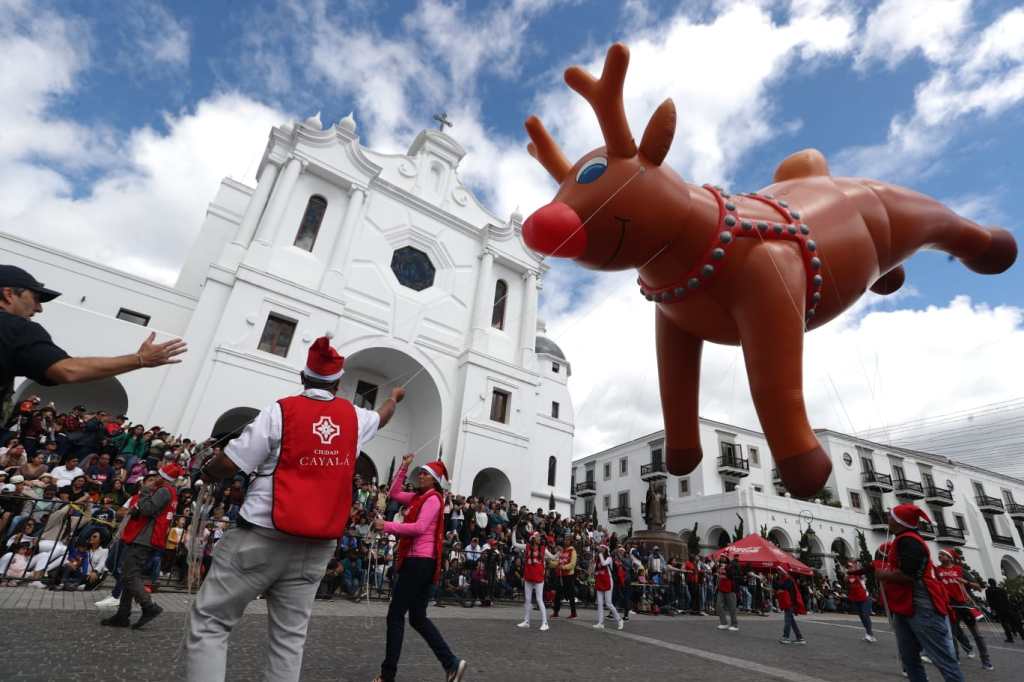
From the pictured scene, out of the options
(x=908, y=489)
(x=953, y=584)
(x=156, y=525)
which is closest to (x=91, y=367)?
(x=156, y=525)

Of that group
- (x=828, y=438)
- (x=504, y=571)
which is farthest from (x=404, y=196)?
(x=828, y=438)

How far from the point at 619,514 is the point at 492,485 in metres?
14.4

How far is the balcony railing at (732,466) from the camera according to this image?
2569 centimetres

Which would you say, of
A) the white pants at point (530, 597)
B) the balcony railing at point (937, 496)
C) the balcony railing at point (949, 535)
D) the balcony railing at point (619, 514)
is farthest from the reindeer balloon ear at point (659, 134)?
the balcony railing at point (937, 496)

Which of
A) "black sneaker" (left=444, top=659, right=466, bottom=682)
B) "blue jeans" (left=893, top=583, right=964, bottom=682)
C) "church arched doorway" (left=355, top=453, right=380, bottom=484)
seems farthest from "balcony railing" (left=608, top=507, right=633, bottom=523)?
"black sneaker" (left=444, top=659, right=466, bottom=682)

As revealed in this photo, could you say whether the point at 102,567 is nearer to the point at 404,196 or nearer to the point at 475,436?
the point at 475,436

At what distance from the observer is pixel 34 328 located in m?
1.89

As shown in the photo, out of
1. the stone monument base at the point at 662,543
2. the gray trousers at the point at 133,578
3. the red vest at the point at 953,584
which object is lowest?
the gray trousers at the point at 133,578

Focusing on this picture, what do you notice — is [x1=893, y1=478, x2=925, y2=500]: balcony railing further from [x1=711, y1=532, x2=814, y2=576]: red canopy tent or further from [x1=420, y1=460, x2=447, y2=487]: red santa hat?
[x1=420, y1=460, x2=447, y2=487]: red santa hat

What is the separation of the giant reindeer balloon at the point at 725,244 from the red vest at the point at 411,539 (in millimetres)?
2144

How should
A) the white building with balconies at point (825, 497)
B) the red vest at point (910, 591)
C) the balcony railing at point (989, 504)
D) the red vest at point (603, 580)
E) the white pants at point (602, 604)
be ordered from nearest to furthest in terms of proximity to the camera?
the red vest at point (910, 591) < the white pants at point (602, 604) < the red vest at point (603, 580) < the white building with balconies at point (825, 497) < the balcony railing at point (989, 504)

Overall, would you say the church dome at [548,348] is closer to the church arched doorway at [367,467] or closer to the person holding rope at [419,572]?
the church arched doorway at [367,467]

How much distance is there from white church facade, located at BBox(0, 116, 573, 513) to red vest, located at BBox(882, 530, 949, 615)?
12.5m

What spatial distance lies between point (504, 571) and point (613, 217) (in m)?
9.25
